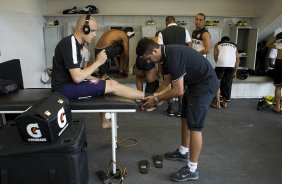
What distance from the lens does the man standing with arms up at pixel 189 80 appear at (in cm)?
202

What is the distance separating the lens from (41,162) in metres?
1.77

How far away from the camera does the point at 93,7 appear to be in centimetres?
531

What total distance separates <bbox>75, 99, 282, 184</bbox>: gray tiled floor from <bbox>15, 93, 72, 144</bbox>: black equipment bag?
2.38ft

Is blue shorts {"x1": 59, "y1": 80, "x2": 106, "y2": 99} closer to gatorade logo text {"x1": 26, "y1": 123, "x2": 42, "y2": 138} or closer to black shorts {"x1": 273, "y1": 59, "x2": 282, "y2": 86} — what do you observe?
gatorade logo text {"x1": 26, "y1": 123, "x2": 42, "y2": 138}

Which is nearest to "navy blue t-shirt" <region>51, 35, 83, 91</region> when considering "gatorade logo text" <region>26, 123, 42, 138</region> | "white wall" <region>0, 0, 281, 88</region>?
"gatorade logo text" <region>26, 123, 42, 138</region>

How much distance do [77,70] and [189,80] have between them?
945 millimetres

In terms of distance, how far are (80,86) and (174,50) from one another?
88cm

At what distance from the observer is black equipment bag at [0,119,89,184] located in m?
1.74

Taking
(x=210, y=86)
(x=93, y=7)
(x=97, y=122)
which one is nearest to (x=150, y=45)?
(x=210, y=86)

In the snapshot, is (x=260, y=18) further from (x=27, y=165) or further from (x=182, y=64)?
(x=27, y=165)

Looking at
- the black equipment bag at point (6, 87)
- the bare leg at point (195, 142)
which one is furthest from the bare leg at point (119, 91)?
the black equipment bag at point (6, 87)

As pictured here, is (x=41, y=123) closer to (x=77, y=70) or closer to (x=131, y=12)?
(x=77, y=70)

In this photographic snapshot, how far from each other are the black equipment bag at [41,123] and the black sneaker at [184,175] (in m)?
1.07

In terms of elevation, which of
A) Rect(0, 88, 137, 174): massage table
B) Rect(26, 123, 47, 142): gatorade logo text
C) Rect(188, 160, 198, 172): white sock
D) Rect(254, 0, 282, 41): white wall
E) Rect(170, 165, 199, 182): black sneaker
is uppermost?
Rect(254, 0, 282, 41): white wall
